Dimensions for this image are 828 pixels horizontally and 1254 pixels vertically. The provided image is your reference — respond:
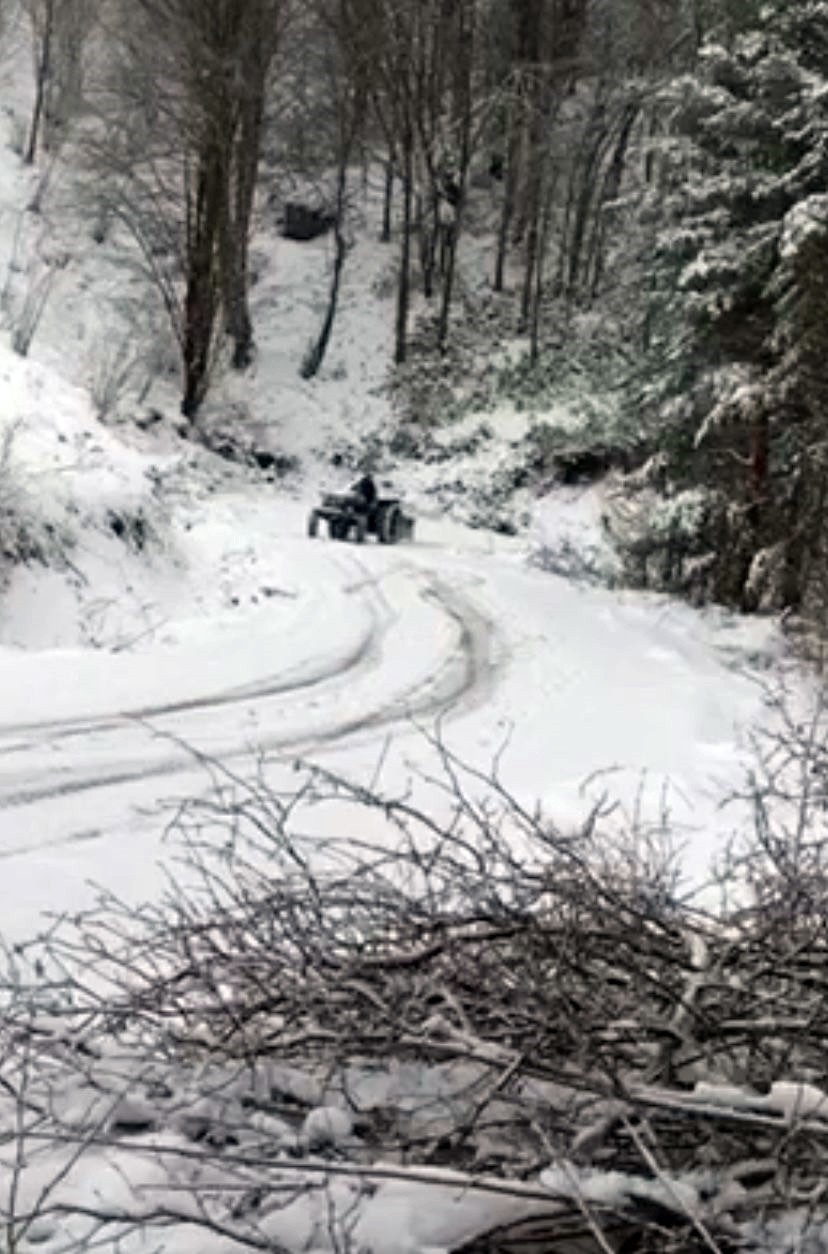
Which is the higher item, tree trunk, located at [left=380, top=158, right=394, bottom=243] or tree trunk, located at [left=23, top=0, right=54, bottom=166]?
tree trunk, located at [left=23, top=0, right=54, bottom=166]

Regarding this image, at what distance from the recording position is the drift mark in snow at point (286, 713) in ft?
27.2

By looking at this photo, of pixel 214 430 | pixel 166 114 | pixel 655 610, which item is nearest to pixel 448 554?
pixel 655 610

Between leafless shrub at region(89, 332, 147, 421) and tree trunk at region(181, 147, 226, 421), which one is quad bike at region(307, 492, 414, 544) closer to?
leafless shrub at region(89, 332, 147, 421)

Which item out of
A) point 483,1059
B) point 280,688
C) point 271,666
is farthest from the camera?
point 271,666

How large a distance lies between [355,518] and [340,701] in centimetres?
1158

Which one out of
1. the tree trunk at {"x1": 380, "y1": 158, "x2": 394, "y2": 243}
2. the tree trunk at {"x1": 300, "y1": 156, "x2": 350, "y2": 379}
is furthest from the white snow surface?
the tree trunk at {"x1": 380, "y1": 158, "x2": 394, "y2": 243}

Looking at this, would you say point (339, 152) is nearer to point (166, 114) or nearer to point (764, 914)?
point (166, 114)

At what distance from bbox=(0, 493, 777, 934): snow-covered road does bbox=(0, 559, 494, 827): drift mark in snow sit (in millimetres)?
22

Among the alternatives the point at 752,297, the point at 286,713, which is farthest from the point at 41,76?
the point at 286,713

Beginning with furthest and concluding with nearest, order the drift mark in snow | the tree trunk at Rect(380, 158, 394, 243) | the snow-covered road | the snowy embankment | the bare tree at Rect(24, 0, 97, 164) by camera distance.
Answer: the bare tree at Rect(24, 0, 97, 164), the tree trunk at Rect(380, 158, 394, 243), the drift mark in snow, the snowy embankment, the snow-covered road

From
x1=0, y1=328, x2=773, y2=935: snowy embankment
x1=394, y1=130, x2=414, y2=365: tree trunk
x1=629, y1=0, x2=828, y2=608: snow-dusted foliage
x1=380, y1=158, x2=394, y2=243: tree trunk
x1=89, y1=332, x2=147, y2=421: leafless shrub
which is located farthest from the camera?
x1=380, y1=158, x2=394, y2=243: tree trunk

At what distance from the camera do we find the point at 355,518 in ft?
73.0

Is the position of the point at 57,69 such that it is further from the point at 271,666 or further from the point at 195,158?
the point at 271,666

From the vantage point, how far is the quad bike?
22250mm
